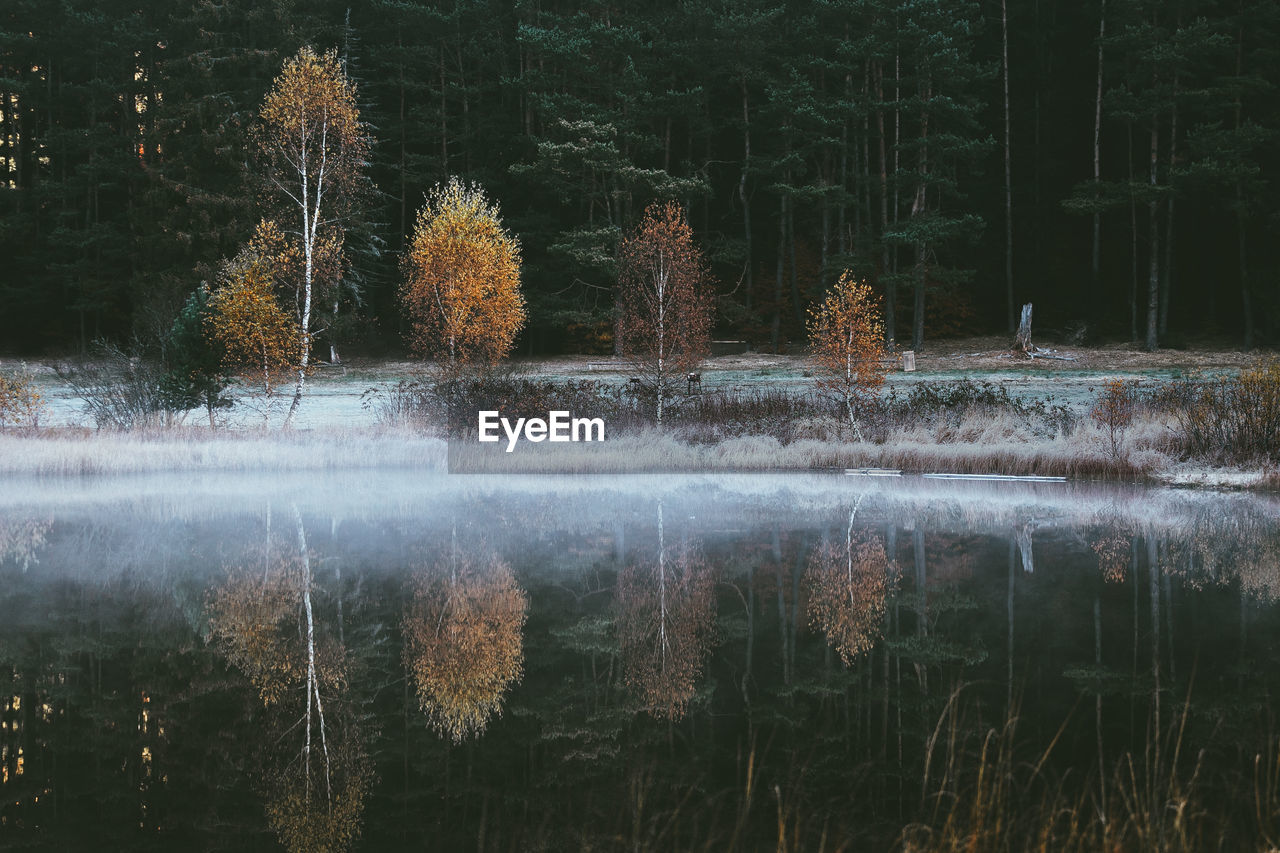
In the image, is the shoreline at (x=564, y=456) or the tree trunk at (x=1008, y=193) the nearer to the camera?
the shoreline at (x=564, y=456)

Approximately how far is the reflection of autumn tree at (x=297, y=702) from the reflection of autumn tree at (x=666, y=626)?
1.95 m

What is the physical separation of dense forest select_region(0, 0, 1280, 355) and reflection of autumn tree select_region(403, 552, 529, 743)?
25.9m

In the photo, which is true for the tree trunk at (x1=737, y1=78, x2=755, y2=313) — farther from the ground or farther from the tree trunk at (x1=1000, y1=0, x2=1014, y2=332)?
the tree trunk at (x1=1000, y1=0, x2=1014, y2=332)

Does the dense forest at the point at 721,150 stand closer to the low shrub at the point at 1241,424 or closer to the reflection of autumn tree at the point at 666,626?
the low shrub at the point at 1241,424

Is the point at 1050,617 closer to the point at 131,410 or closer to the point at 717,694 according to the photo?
the point at 717,694

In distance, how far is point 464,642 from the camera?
8.23 metres

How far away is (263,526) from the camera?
45.6 feet

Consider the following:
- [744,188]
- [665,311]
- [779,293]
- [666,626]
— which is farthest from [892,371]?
[666,626]

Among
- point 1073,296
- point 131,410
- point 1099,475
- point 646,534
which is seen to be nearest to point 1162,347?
point 1073,296

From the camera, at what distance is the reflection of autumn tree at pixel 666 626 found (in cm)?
712

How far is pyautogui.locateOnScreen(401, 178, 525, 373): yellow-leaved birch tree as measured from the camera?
3064cm

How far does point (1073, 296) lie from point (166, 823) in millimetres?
45443

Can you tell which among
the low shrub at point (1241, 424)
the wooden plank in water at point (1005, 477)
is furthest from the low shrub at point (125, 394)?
the low shrub at point (1241, 424)

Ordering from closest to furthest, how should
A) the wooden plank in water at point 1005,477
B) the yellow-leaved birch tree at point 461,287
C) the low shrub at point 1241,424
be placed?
the low shrub at point 1241,424, the wooden plank in water at point 1005,477, the yellow-leaved birch tree at point 461,287
